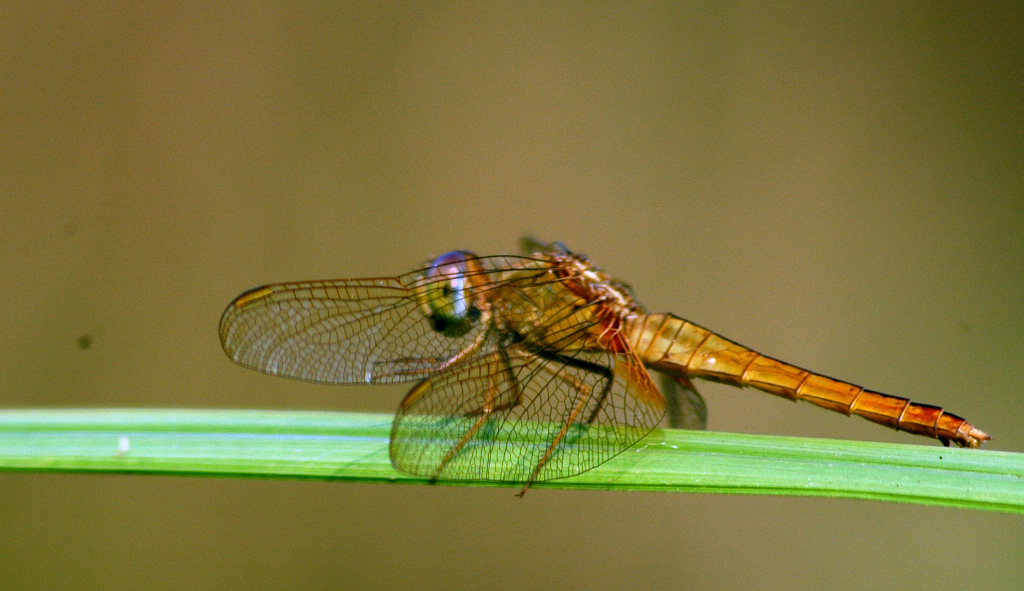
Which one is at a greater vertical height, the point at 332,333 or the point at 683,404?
the point at 332,333

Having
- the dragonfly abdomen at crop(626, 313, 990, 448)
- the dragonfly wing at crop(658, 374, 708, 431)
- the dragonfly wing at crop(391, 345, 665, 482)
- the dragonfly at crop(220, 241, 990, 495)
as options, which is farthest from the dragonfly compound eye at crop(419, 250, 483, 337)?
the dragonfly wing at crop(658, 374, 708, 431)

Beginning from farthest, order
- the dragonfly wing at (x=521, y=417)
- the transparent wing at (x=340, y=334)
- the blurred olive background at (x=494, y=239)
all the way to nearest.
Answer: the blurred olive background at (x=494, y=239), the transparent wing at (x=340, y=334), the dragonfly wing at (x=521, y=417)

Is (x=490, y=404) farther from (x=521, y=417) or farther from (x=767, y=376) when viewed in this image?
(x=767, y=376)

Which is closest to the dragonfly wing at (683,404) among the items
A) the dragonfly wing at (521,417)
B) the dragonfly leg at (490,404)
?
the dragonfly wing at (521,417)

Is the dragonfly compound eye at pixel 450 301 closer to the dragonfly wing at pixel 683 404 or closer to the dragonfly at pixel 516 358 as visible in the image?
the dragonfly at pixel 516 358

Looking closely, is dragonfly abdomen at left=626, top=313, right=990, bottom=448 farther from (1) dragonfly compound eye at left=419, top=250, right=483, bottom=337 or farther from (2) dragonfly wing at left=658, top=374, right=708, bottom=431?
(1) dragonfly compound eye at left=419, top=250, right=483, bottom=337

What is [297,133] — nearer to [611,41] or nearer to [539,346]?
[611,41]

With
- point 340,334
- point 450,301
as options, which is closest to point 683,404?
point 450,301
